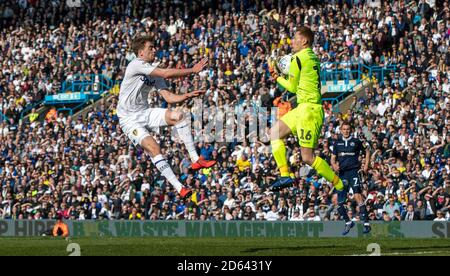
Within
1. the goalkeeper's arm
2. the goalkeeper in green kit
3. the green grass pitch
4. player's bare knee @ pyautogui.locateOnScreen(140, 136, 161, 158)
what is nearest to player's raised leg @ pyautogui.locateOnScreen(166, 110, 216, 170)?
player's bare knee @ pyautogui.locateOnScreen(140, 136, 161, 158)

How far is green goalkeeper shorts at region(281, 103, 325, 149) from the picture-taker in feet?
55.9

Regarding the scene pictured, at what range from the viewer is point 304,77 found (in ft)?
55.3

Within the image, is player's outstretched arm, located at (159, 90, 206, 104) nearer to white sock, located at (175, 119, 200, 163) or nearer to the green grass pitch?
white sock, located at (175, 119, 200, 163)

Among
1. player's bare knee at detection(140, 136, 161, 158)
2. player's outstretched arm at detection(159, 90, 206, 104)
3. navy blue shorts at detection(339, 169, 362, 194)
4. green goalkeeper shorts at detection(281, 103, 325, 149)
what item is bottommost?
navy blue shorts at detection(339, 169, 362, 194)

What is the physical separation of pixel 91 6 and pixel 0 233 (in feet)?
48.3

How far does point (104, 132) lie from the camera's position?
3472 cm

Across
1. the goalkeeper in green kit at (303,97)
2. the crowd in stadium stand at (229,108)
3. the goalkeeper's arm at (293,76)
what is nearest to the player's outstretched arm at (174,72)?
the goalkeeper in green kit at (303,97)

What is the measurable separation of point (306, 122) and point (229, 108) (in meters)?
14.9

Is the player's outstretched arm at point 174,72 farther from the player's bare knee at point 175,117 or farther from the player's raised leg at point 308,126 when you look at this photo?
the player's raised leg at point 308,126

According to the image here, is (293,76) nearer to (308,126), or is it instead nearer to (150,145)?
(308,126)

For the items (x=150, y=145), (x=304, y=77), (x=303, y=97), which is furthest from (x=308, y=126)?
(x=150, y=145)

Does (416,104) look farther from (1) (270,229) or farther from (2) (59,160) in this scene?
(2) (59,160)

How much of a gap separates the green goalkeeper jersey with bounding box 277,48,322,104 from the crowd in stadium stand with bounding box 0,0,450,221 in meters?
9.66
